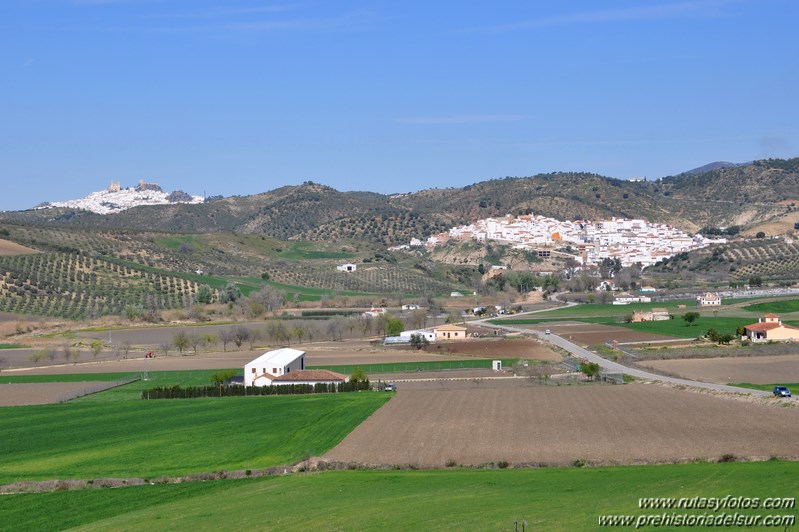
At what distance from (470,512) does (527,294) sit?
357 feet

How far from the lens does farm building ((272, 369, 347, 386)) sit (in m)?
55.0

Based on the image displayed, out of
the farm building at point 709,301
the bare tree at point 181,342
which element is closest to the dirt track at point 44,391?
the bare tree at point 181,342

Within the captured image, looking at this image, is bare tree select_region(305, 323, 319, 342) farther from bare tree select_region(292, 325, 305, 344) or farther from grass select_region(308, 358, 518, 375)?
grass select_region(308, 358, 518, 375)

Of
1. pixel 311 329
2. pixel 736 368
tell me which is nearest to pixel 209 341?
pixel 311 329

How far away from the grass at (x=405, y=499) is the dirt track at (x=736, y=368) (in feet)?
78.9

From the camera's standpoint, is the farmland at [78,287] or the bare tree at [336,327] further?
the farmland at [78,287]

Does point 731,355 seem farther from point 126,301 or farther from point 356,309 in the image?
point 126,301

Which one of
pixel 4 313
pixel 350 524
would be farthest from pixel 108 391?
pixel 4 313

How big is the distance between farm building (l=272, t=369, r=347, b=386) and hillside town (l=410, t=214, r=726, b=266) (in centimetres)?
12146

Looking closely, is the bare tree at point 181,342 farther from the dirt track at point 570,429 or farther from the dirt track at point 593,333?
the dirt track at point 570,429

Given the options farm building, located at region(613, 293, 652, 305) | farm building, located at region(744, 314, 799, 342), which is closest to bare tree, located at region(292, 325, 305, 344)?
farm building, located at region(744, 314, 799, 342)

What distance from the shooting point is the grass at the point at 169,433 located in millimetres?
34188

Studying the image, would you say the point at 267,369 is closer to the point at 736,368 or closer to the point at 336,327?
the point at 736,368

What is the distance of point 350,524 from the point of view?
24000 millimetres
